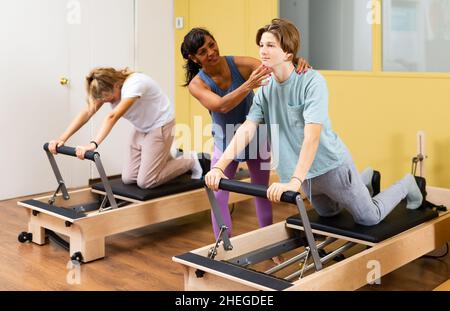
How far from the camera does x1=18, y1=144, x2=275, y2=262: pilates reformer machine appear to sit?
314cm

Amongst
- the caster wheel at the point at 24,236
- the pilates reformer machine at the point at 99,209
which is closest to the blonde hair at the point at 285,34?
the pilates reformer machine at the point at 99,209

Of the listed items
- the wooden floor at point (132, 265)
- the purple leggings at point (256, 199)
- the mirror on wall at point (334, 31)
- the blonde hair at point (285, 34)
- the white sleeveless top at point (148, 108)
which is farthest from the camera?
the mirror on wall at point (334, 31)

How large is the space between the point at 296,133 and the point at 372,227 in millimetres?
593

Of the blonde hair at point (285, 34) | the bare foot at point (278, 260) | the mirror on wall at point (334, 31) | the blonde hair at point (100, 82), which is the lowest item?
the bare foot at point (278, 260)

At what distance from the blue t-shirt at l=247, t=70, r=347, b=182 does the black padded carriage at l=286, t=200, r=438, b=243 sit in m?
0.34

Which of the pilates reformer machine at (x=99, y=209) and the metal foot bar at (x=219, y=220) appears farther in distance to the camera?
the pilates reformer machine at (x=99, y=209)

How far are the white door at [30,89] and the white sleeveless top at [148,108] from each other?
4.28 ft

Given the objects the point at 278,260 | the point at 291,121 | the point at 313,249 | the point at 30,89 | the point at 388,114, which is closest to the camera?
the point at 313,249

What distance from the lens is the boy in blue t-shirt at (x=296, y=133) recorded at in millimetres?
2314

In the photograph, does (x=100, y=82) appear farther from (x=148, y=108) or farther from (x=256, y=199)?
(x=256, y=199)

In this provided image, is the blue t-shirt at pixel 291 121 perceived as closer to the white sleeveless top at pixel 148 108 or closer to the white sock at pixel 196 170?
the white sleeveless top at pixel 148 108

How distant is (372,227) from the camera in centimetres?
271

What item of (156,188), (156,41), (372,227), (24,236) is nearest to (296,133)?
(372,227)

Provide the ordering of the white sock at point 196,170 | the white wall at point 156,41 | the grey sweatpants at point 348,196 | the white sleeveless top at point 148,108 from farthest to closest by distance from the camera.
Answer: the white wall at point 156,41 → the white sock at point 196,170 → the white sleeveless top at point 148,108 → the grey sweatpants at point 348,196
